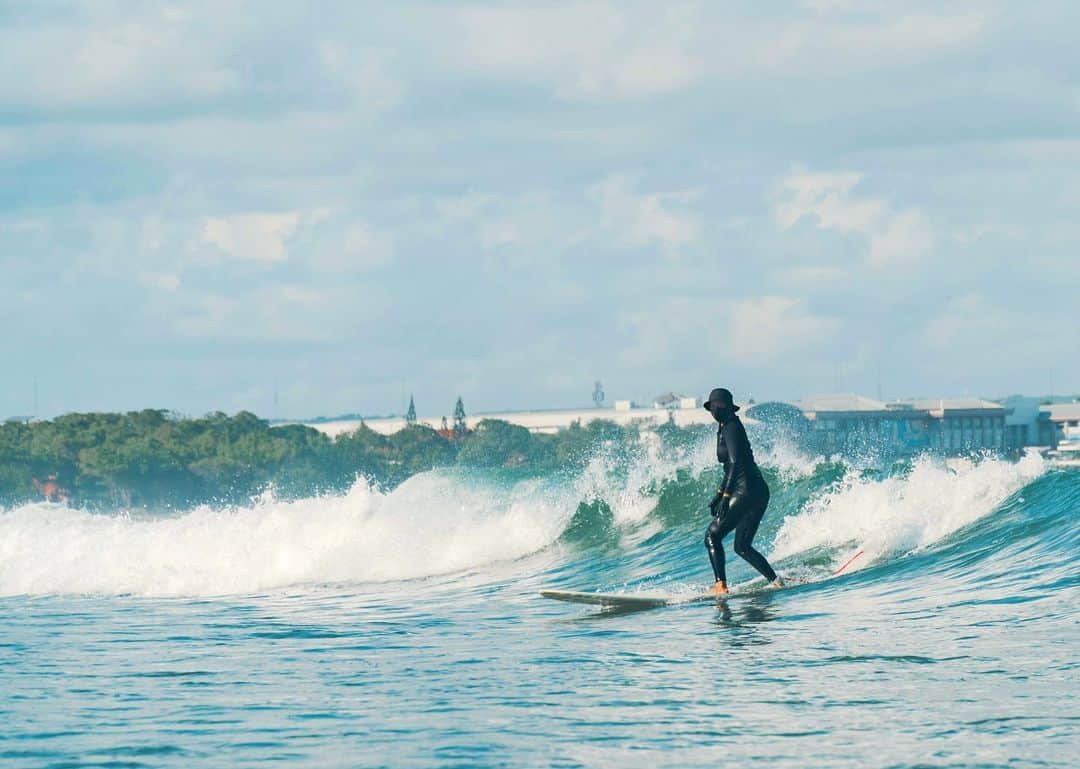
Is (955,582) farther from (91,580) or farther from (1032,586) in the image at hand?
(91,580)

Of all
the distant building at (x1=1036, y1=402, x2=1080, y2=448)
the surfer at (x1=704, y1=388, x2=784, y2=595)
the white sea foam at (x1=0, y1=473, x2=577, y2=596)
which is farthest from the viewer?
the distant building at (x1=1036, y1=402, x2=1080, y2=448)

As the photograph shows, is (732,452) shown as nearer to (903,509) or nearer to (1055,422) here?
(903,509)

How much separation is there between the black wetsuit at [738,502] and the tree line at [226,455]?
9317cm

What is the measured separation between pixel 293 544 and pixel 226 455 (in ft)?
371

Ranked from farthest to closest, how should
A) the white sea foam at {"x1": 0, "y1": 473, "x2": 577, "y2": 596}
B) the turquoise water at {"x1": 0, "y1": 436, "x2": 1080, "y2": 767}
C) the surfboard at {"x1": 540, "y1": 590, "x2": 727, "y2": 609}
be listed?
1. the white sea foam at {"x1": 0, "y1": 473, "x2": 577, "y2": 596}
2. the surfboard at {"x1": 540, "y1": 590, "x2": 727, "y2": 609}
3. the turquoise water at {"x1": 0, "y1": 436, "x2": 1080, "y2": 767}

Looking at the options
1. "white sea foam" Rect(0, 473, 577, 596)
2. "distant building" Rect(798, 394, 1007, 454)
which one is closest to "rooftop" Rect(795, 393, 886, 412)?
"distant building" Rect(798, 394, 1007, 454)

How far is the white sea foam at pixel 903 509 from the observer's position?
18.5m

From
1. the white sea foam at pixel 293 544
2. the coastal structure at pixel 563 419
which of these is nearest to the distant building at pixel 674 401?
the coastal structure at pixel 563 419

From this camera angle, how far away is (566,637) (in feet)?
45.4

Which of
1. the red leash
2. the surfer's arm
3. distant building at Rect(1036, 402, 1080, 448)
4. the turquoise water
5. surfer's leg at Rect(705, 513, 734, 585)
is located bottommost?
the turquoise water

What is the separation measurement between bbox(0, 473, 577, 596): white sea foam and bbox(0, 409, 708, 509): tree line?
267 feet

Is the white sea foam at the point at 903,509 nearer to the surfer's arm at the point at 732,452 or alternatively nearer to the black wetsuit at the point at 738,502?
the black wetsuit at the point at 738,502

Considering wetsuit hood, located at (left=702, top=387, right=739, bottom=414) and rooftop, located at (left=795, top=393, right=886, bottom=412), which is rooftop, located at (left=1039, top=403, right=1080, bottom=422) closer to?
→ rooftop, located at (left=795, top=393, right=886, bottom=412)

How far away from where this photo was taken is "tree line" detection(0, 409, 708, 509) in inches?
4884
